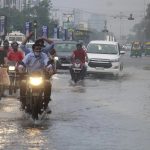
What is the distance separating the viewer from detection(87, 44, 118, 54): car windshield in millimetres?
29594

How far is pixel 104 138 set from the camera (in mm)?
10422

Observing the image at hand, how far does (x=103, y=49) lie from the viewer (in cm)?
2972

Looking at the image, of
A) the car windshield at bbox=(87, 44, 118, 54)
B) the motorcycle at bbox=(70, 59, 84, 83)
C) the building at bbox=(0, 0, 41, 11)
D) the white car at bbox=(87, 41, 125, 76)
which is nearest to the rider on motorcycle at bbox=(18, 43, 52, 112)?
the motorcycle at bbox=(70, 59, 84, 83)

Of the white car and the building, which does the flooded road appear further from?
the building

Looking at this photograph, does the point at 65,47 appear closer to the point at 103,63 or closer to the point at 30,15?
the point at 103,63

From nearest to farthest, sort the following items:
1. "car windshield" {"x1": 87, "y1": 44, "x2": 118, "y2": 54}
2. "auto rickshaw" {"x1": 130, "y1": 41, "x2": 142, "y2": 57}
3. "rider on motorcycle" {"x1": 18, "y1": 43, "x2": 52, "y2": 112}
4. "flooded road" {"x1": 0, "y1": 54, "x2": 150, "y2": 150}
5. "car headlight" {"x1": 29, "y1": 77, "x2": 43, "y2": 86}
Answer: "flooded road" {"x1": 0, "y1": 54, "x2": 150, "y2": 150}
"car headlight" {"x1": 29, "y1": 77, "x2": 43, "y2": 86}
"rider on motorcycle" {"x1": 18, "y1": 43, "x2": 52, "y2": 112}
"car windshield" {"x1": 87, "y1": 44, "x2": 118, "y2": 54}
"auto rickshaw" {"x1": 130, "y1": 41, "x2": 142, "y2": 57}

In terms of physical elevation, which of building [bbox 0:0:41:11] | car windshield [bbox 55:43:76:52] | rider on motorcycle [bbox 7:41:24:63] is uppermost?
building [bbox 0:0:41:11]

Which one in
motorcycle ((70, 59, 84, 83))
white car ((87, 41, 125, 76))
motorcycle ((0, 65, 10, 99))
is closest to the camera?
motorcycle ((0, 65, 10, 99))

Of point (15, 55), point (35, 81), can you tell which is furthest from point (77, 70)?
point (35, 81)

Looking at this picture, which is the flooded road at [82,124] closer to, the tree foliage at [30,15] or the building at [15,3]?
the tree foliage at [30,15]

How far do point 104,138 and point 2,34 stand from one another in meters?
34.6

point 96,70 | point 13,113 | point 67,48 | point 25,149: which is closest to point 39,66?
point 13,113

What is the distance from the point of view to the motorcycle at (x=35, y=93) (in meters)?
12.2

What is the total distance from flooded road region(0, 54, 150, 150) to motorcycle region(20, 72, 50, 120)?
0.22 metres
